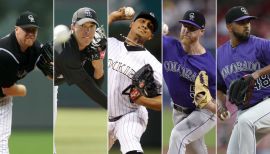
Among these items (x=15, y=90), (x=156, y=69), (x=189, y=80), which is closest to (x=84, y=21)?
(x=156, y=69)

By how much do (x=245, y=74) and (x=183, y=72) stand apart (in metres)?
0.66

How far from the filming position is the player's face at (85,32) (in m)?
6.91

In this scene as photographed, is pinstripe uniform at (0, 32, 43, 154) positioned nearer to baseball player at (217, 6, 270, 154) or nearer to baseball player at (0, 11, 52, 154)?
baseball player at (0, 11, 52, 154)

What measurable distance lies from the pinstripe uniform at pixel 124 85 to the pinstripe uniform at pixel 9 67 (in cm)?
84

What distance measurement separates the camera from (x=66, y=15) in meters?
6.91

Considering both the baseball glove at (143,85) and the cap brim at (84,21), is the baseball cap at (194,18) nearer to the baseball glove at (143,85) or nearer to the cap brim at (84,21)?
the baseball glove at (143,85)

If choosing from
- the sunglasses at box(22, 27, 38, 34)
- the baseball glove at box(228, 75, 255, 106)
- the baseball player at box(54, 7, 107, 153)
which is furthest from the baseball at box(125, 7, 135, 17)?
the baseball glove at box(228, 75, 255, 106)

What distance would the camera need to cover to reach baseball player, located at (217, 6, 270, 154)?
6.84 metres

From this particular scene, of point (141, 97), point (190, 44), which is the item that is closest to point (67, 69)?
point (141, 97)

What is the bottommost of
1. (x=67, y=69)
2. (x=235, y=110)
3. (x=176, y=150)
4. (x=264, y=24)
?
(x=176, y=150)

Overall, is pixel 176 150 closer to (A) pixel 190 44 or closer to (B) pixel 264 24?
(A) pixel 190 44

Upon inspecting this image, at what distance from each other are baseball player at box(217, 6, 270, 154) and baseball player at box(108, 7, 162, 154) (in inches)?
29.3

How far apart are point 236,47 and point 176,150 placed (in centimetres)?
129

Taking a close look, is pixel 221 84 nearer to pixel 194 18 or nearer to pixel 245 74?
pixel 245 74
